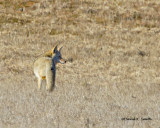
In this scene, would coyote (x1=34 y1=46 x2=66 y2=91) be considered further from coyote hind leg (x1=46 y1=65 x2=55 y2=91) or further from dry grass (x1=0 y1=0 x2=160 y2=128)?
dry grass (x1=0 y1=0 x2=160 y2=128)

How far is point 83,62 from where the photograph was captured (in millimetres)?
16250

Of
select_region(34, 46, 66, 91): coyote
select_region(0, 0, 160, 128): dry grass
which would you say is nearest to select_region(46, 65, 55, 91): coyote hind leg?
select_region(34, 46, 66, 91): coyote

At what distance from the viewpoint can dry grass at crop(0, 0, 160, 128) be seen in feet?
24.8

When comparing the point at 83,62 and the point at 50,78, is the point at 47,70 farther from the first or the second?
the point at 83,62

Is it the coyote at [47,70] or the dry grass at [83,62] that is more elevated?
the coyote at [47,70]

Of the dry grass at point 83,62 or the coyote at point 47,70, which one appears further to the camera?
the coyote at point 47,70

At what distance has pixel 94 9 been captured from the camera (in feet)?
78.5

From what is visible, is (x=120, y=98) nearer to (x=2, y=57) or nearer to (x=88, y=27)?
(x=2, y=57)

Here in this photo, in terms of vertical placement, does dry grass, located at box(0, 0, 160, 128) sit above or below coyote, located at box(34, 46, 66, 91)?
below

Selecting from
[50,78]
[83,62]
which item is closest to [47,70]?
[50,78]

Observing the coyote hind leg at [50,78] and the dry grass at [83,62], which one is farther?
the coyote hind leg at [50,78]

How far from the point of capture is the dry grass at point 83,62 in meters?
7.57

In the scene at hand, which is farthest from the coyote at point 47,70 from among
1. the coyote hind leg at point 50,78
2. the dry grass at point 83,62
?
the dry grass at point 83,62

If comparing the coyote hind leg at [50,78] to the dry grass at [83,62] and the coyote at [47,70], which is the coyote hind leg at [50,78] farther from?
the dry grass at [83,62]
